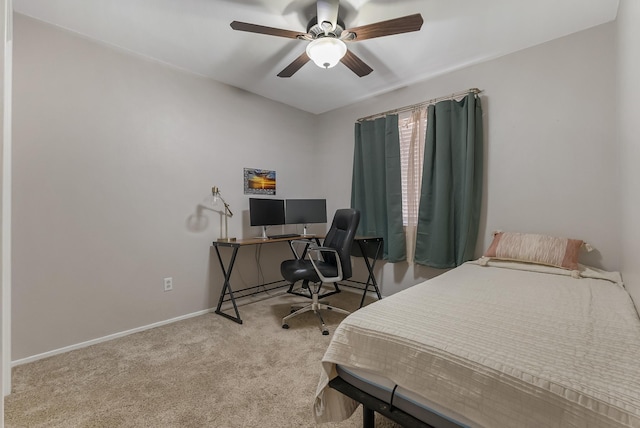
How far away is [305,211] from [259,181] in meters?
0.67

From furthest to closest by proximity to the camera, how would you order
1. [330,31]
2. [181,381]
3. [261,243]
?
1. [261,243]
2. [330,31]
3. [181,381]

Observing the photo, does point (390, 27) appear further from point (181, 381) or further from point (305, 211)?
point (181, 381)

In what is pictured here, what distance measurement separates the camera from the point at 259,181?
342cm

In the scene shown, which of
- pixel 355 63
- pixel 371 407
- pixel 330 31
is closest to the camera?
pixel 371 407

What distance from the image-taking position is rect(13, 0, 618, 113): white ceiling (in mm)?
1936

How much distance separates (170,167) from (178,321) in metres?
1.47

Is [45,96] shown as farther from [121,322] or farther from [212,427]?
[212,427]

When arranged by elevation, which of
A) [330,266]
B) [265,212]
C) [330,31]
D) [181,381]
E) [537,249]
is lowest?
[181,381]

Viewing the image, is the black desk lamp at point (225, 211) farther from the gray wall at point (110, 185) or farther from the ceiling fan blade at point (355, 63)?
the ceiling fan blade at point (355, 63)

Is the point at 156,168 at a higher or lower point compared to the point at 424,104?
lower

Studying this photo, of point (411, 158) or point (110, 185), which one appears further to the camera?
point (411, 158)

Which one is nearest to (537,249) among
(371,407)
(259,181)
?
(371,407)

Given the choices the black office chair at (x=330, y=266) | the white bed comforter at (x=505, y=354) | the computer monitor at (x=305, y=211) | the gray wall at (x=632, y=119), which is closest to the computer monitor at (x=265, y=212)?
the computer monitor at (x=305, y=211)

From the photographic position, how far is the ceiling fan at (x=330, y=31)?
1773 millimetres
